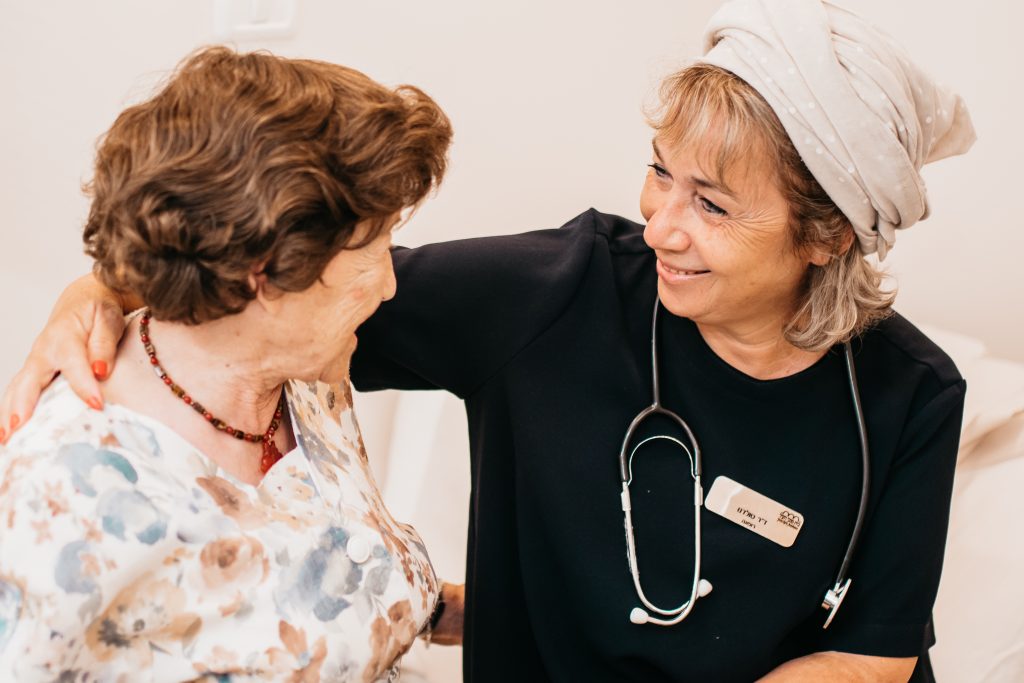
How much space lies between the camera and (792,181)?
1262 millimetres

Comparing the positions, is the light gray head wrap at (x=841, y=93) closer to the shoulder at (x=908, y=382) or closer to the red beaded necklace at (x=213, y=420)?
the shoulder at (x=908, y=382)

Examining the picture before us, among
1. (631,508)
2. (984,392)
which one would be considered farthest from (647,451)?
(984,392)

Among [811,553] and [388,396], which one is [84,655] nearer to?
[811,553]

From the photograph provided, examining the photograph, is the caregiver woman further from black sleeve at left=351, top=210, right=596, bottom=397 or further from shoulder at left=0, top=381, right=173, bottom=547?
shoulder at left=0, top=381, right=173, bottom=547

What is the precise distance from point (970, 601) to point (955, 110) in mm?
907

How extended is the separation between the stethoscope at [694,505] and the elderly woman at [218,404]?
1.15ft

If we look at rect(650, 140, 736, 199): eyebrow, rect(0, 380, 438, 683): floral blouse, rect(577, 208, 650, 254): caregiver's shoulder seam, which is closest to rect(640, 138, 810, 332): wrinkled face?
rect(650, 140, 736, 199): eyebrow

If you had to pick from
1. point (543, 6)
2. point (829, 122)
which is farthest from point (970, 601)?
point (543, 6)

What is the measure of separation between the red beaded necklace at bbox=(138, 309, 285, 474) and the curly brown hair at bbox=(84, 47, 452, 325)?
82 mm

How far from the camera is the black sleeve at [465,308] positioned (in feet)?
4.41

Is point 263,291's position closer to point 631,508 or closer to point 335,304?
point 335,304

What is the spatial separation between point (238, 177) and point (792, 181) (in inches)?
27.3

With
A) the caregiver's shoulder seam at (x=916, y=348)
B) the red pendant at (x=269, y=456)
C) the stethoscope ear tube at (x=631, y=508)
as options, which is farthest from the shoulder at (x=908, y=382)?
the red pendant at (x=269, y=456)

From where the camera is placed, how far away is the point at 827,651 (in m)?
1.47
